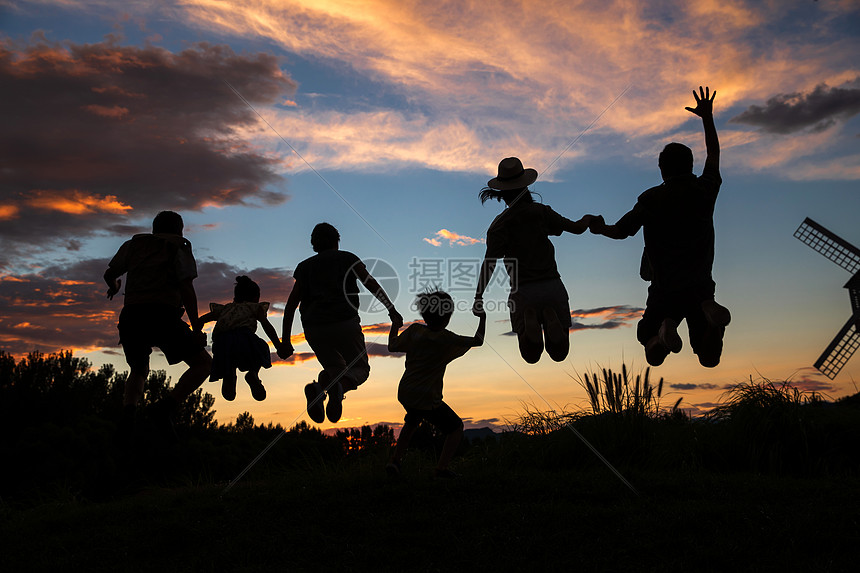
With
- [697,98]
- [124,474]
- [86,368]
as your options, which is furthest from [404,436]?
[86,368]

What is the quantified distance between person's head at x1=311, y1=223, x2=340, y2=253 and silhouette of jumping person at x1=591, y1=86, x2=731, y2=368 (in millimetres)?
3954

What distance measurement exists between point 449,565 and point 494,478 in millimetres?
3210

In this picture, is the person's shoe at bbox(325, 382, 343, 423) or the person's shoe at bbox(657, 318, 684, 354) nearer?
the person's shoe at bbox(657, 318, 684, 354)

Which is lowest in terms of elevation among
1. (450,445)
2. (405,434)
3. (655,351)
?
(450,445)

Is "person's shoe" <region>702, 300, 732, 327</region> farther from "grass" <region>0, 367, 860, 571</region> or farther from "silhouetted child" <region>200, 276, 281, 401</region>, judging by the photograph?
"silhouetted child" <region>200, 276, 281, 401</region>

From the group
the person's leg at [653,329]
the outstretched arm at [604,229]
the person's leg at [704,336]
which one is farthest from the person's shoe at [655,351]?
the outstretched arm at [604,229]

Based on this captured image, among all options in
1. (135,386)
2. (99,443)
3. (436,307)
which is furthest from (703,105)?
(99,443)

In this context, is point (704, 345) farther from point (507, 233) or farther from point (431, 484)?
point (431, 484)

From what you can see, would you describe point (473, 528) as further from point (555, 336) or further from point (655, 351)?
point (655, 351)

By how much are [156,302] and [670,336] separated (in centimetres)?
619

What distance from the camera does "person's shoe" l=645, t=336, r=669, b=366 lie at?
7.83m

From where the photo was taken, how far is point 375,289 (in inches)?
367

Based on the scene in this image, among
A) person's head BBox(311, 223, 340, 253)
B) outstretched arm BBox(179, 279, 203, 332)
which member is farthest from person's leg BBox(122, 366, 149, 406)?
person's head BBox(311, 223, 340, 253)

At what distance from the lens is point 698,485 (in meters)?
10.2
